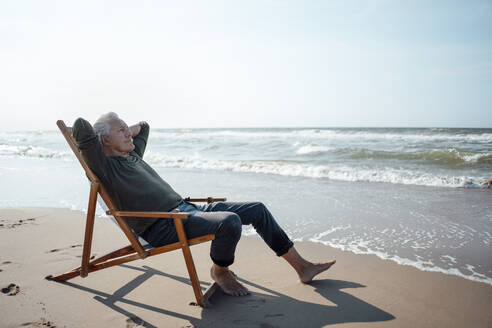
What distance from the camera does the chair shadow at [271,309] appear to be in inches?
89.4

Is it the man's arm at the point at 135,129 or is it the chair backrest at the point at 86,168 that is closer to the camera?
the chair backrest at the point at 86,168

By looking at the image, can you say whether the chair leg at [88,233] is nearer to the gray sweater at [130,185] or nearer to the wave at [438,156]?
the gray sweater at [130,185]

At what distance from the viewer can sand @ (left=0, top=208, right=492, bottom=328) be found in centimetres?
229

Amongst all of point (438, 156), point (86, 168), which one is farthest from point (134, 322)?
point (438, 156)

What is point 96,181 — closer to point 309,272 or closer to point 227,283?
point 227,283

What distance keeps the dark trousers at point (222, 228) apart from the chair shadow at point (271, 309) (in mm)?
330

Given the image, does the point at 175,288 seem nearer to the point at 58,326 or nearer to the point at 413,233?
the point at 58,326

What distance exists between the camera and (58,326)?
7.38ft

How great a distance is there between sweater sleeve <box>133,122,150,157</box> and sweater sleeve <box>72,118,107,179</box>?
79cm

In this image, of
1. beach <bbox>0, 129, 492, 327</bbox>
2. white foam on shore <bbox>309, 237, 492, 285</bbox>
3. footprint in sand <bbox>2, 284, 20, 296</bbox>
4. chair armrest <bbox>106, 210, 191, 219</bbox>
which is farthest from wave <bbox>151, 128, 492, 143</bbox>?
footprint in sand <bbox>2, 284, 20, 296</bbox>

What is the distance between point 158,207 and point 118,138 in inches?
27.8

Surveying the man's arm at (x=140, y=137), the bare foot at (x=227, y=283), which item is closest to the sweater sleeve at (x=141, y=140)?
the man's arm at (x=140, y=137)

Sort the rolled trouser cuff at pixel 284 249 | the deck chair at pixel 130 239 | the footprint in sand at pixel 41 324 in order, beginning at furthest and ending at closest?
the rolled trouser cuff at pixel 284 249
the deck chair at pixel 130 239
the footprint in sand at pixel 41 324

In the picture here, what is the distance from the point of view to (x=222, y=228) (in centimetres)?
241
